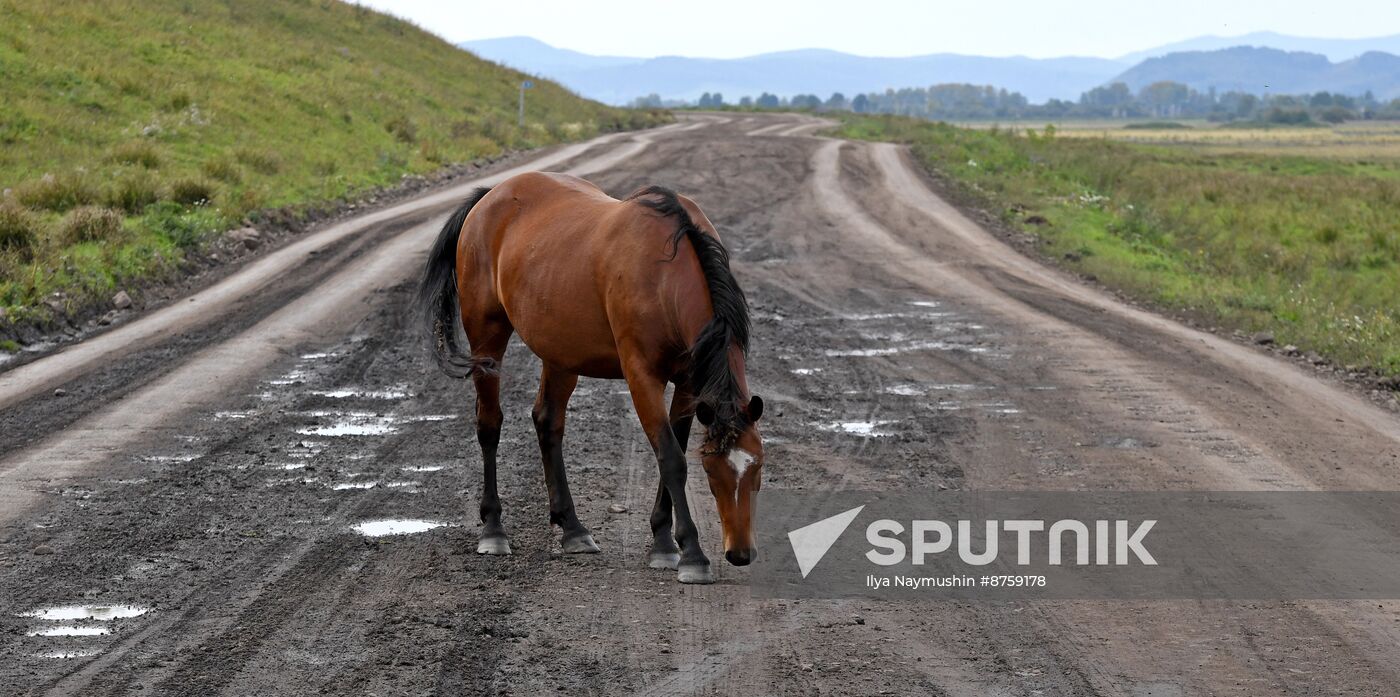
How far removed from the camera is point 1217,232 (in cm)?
2548

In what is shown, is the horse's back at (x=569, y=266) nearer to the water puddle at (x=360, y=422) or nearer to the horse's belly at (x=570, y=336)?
the horse's belly at (x=570, y=336)

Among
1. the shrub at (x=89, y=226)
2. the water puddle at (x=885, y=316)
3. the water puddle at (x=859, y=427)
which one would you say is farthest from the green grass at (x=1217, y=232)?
the shrub at (x=89, y=226)

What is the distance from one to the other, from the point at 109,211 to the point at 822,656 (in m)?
14.9

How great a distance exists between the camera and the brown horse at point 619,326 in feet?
19.1

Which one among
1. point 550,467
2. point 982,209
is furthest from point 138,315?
point 982,209

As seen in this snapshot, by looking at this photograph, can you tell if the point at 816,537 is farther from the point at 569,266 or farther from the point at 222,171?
the point at 222,171

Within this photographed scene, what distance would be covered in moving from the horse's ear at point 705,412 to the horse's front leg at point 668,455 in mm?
450

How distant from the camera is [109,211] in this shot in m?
17.3

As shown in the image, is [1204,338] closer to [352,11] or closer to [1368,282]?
[1368,282]

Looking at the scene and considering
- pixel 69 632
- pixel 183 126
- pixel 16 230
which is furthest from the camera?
pixel 183 126

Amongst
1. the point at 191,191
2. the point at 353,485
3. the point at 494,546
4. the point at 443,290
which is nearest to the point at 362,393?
the point at 353,485

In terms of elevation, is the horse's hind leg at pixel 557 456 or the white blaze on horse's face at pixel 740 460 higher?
the white blaze on horse's face at pixel 740 460

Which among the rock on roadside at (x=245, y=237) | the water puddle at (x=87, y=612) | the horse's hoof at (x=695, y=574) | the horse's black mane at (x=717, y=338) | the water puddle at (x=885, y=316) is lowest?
the water puddle at (x=885, y=316)

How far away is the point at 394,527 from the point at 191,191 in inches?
574
